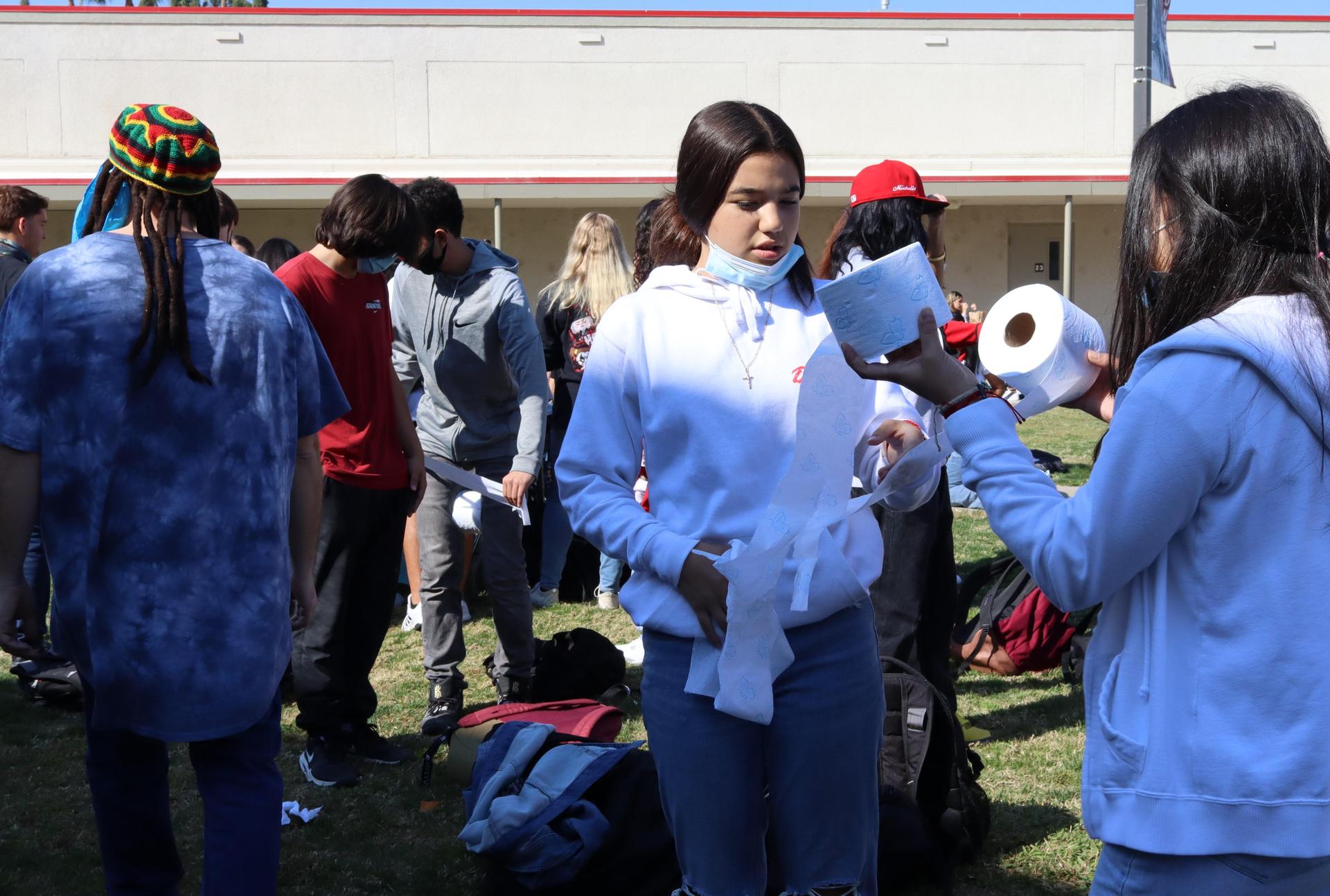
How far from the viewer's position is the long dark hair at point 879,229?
389 cm

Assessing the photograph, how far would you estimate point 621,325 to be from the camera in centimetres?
216

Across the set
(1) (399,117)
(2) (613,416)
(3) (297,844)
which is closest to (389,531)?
(3) (297,844)

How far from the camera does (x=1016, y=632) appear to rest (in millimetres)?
5227

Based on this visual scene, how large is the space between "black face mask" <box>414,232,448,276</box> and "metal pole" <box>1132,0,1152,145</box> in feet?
13.1

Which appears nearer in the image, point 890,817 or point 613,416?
point 613,416

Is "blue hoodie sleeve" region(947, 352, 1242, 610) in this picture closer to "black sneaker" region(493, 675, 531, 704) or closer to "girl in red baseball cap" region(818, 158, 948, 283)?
"girl in red baseball cap" region(818, 158, 948, 283)

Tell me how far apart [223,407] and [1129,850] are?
1800 mm

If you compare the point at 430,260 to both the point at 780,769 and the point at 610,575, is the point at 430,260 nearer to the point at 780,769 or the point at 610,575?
the point at 610,575

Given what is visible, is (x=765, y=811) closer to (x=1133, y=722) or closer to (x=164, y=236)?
(x=1133, y=722)

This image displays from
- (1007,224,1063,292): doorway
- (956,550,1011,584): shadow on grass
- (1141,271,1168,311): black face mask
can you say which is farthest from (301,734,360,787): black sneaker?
(1007,224,1063,292): doorway

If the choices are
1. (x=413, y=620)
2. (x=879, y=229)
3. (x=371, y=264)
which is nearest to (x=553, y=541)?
(x=413, y=620)

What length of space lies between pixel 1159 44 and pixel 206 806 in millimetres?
6634

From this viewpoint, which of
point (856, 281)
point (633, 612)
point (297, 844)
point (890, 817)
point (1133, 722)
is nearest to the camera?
point (1133, 722)

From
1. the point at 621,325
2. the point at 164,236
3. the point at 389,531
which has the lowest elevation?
the point at 389,531
